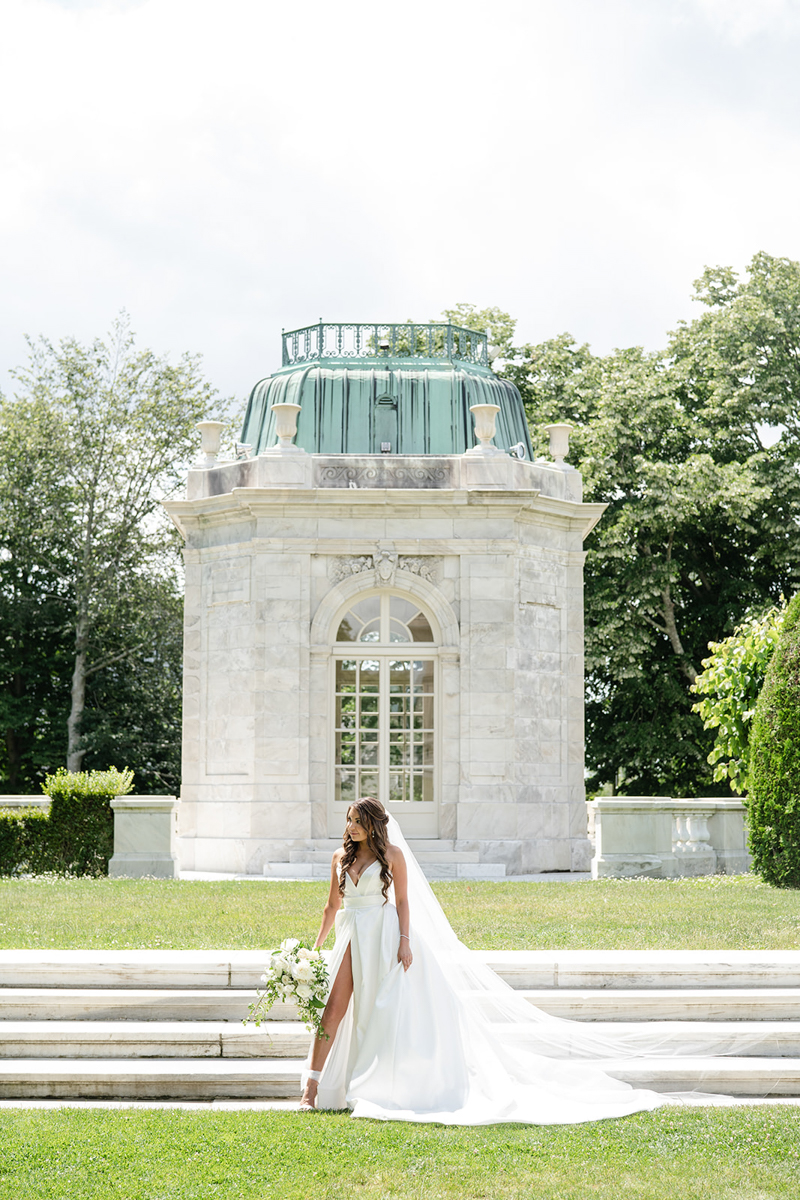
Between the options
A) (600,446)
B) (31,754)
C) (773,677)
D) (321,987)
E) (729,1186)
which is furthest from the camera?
(31,754)

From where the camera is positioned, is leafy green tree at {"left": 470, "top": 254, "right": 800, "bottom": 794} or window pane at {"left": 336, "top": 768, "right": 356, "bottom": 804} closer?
window pane at {"left": 336, "top": 768, "right": 356, "bottom": 804}

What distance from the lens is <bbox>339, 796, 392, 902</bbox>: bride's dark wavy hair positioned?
273 inches

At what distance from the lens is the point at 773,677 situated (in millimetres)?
14586

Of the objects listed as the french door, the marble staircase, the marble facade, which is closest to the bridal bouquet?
the marble staircase

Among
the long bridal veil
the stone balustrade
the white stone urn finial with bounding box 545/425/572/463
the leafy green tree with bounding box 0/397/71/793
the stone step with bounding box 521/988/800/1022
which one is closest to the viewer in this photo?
the long bridal veil

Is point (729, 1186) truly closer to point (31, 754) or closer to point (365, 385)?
point (365, 385)

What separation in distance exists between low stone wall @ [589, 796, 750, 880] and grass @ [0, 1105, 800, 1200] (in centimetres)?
1028

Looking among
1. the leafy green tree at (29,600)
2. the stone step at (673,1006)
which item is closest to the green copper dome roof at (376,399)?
the leafy green tree at (29,600)

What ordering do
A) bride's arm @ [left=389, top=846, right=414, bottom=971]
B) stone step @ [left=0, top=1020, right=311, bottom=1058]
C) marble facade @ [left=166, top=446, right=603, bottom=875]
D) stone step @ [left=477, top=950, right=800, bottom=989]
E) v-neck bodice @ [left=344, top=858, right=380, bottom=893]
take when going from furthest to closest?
1. marble facade @ [left=166, top=446, right=603, bottom=875]
2. stone step @ [left=477, top=950, right=800, bottom=989]
3. stone step @ [left=0, top=1020, right=311, bottom=1058]
4. v-neck bodice @ [left=344, top=858, right=380, bottom=893]
5. bride's arm @ [left=389, top=846, right=414, bottom=971]

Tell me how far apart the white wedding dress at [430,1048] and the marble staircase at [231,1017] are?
516 millimetres

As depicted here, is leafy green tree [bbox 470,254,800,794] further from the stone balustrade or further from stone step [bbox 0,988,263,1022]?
stone step [bbox 0,988,263,1022]

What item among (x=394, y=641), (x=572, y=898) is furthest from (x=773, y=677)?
(x=394, y=641)

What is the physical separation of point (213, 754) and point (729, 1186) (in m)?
13.8

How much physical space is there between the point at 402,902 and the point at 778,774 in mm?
8229
